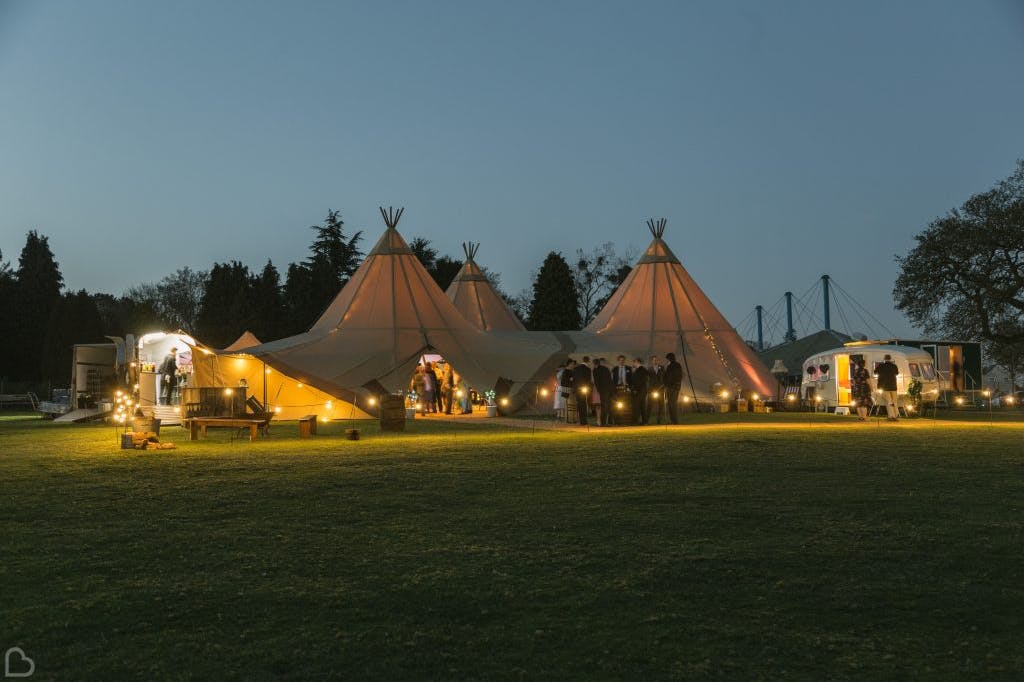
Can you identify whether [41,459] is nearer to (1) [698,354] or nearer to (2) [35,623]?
(2) [35,623]

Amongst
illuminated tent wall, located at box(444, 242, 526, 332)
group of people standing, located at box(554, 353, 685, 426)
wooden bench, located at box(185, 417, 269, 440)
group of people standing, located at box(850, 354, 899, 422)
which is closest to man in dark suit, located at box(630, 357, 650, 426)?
group of people standing, located at box(554, 353, 685, 426)

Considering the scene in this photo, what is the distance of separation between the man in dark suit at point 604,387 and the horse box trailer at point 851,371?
8977 mm

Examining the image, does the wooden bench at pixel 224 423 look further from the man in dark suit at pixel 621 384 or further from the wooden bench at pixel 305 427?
the man in dark suit at pixel 621 384

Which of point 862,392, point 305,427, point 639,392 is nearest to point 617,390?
point 639,392

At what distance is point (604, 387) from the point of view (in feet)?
61.5

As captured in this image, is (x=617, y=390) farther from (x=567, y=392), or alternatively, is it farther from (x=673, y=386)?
(x=567, y=392)

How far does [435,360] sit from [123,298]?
52.2 m

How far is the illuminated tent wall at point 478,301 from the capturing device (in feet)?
102

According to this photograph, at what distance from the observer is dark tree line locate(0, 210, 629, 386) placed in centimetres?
4566

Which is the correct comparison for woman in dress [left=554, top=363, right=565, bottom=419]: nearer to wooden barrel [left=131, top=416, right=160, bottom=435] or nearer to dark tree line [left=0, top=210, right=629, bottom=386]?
wooden barrel [left=131, top=416, right=160, bottom=435]

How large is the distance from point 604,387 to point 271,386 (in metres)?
8.82

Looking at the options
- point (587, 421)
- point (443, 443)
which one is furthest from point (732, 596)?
point (587, 421)

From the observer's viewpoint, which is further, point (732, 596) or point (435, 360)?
point (435, 360)

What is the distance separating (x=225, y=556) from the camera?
237 inches
